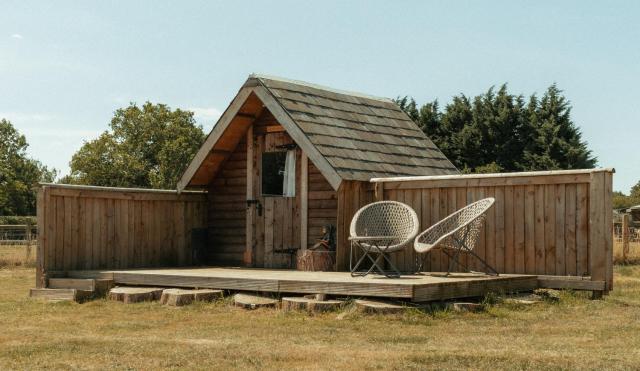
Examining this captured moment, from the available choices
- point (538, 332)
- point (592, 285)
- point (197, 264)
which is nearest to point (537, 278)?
point (592, 285)

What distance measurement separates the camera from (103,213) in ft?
47.9

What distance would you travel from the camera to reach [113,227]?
48.5 ft

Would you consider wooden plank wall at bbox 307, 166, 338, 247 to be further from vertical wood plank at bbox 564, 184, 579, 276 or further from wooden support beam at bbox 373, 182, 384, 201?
vertical wood plank at bbox 564, 184, 579, 276

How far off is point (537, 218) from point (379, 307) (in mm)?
3417

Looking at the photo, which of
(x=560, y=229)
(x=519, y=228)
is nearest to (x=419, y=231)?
(x=519, y=228)

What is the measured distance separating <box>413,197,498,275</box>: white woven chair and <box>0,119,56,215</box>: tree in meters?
47.5

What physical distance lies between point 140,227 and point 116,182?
44395mm

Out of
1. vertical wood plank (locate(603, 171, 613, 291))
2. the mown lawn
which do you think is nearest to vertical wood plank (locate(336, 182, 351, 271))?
the mown lawn

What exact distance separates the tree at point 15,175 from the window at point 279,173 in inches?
1716

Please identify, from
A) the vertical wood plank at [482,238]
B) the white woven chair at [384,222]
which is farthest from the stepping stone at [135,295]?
the vertical wood plank at [482,238]

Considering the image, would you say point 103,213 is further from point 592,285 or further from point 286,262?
point 592,285

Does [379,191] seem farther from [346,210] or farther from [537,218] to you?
[537,218]

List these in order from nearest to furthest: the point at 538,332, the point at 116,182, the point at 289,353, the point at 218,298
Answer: the point at 289,353 → the point at 538,332 → the point at 218,298 → the point at 116,182

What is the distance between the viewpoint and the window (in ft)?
49.9
